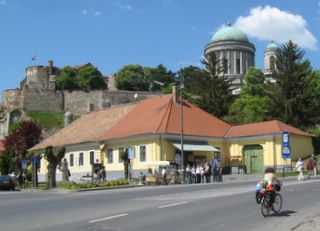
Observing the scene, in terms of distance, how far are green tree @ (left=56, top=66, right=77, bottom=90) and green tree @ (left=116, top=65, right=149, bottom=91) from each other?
11.0 meters

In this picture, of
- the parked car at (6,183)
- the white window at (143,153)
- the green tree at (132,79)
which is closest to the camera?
the parked car at (6,183)

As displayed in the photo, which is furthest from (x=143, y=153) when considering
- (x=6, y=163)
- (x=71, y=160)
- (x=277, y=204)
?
(x=277, y=204)

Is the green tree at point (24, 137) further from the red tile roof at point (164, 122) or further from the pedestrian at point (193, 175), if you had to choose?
the pedestrian at point (193, 175)

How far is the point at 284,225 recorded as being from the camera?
43.7 ft

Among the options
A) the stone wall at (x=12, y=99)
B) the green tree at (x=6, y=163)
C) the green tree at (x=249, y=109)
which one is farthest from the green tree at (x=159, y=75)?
the green tree at (x=6, y=163)

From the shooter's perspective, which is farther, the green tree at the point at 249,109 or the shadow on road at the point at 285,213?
the green tree at the point at 249,109

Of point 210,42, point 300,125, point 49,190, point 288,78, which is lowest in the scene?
point 49,190

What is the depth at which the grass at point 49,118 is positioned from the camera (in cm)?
10612

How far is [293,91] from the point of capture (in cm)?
6725

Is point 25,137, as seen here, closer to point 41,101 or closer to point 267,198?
point 41,101

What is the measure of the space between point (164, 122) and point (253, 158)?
8999mm

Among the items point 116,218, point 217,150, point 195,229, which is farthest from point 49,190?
point 195,229

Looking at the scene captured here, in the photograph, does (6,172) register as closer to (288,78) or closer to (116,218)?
(288,78)

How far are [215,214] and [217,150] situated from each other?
111 feet
